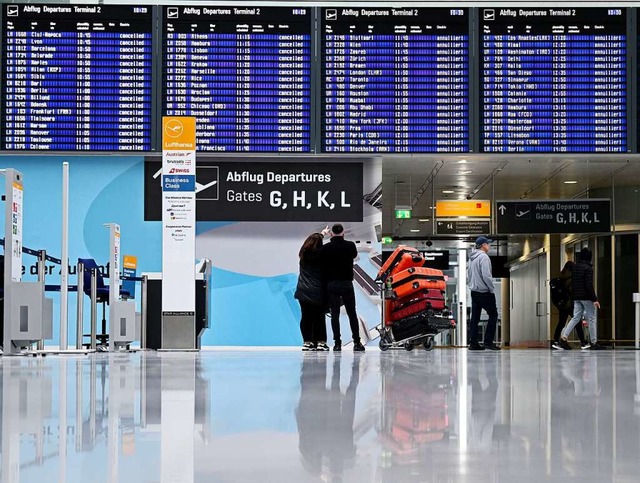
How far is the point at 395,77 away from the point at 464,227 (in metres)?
3.90

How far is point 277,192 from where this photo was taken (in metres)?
15.5

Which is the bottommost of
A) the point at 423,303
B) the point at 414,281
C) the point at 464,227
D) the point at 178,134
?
the point at 423,303

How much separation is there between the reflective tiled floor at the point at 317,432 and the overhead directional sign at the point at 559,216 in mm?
13045

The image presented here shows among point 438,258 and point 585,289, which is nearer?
point 585,289

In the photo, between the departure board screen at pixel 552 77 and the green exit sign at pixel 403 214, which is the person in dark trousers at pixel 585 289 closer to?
the departure board screen at pixel 552 77

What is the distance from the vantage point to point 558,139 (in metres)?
14.8

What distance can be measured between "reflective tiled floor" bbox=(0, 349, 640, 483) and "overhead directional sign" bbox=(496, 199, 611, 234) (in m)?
13.0

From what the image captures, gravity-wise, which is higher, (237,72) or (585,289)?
(237,72)

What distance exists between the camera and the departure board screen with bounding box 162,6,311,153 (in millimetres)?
14625

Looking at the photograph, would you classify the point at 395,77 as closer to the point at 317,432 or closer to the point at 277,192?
the point at 277,192

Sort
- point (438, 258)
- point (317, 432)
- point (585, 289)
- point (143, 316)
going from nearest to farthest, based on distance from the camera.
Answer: point (317, 432), point (143, 316), point (585, 289), point (438, 258)

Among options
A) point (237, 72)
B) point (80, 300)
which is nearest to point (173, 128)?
point (237, 72)

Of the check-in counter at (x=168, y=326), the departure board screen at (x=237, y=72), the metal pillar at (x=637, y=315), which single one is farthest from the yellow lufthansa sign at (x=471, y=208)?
the check-in counter at (x=168, y=326)

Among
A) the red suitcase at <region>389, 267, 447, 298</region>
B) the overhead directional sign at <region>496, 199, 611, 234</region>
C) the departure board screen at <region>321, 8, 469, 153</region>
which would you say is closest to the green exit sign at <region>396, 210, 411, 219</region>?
the overhead directional sign at <region>496, 199, 611, 234</region>
